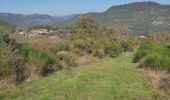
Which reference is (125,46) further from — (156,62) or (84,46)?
(156,62)

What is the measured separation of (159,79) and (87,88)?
3.18m

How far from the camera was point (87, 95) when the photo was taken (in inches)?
490

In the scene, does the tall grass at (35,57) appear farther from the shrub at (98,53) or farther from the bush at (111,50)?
the bush at (111,50)

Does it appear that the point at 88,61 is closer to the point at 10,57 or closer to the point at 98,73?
the point at 98,73

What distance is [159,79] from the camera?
14.7 metres

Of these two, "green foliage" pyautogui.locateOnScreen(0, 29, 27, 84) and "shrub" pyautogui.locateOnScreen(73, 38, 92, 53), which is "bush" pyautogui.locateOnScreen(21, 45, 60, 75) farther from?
"shrub" pyautogui.locateOnScreen(73, 38, 92, 53)

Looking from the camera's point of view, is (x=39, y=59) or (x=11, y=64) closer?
(x=11, y=64)

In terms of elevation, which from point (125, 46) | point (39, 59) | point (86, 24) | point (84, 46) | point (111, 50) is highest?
point (39, 59)

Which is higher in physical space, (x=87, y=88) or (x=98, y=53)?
(x=87, y=88)

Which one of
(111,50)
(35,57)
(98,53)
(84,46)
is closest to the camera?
(35,57)

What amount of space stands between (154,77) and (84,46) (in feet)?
43.3

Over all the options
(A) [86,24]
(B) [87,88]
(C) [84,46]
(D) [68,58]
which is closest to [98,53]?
(C) [84,46]

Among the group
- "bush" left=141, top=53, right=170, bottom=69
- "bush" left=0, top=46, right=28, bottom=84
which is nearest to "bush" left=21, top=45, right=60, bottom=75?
"bush" left=0, top=46, right=28, bottom=84

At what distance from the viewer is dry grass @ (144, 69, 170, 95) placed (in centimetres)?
1326
